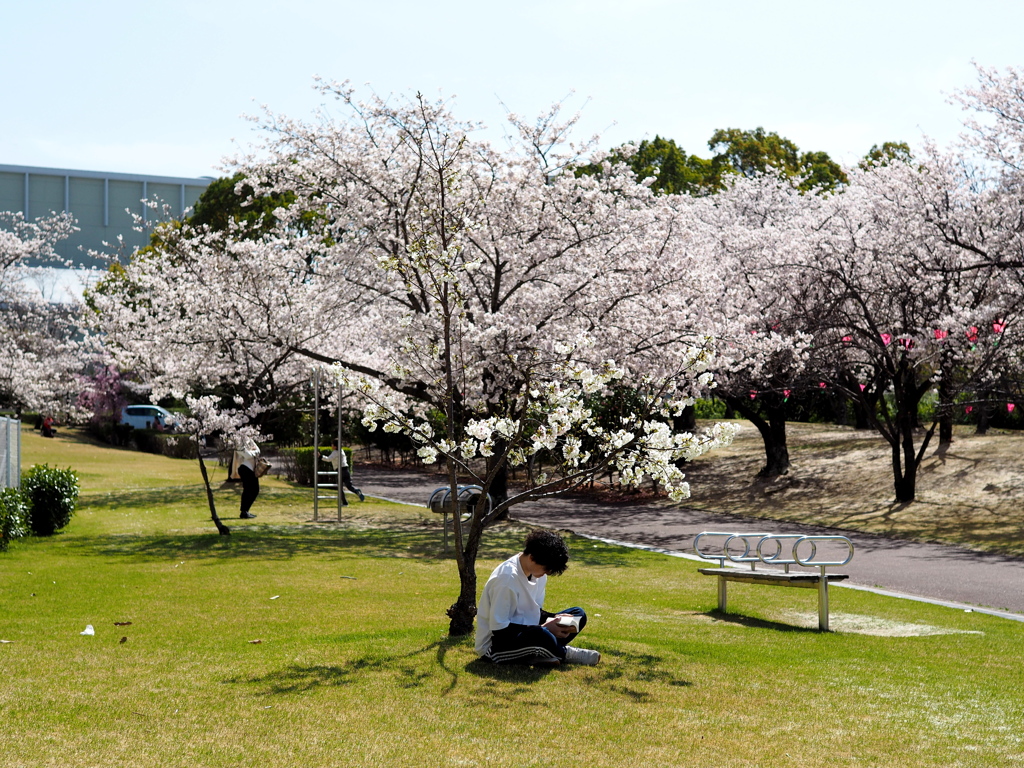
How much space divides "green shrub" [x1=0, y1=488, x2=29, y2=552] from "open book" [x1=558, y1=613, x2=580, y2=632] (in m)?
10.2

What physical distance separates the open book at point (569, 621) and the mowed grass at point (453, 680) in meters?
0.30

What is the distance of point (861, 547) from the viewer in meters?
15.8

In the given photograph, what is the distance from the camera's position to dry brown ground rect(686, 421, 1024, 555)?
58.3 feet

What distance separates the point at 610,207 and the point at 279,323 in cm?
707

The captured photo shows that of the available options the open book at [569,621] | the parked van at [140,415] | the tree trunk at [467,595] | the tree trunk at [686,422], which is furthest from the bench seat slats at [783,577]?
the parked van at [140,415]

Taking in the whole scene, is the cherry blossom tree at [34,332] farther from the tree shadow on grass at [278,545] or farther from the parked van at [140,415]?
the tree shadow on grass at [278,545]

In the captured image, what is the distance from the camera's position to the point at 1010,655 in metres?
7.46

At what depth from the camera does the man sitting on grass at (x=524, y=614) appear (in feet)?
19.9

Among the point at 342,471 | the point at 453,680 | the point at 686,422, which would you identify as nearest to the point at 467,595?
the point at 453,680

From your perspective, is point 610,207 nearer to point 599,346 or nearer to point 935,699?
point 599,346

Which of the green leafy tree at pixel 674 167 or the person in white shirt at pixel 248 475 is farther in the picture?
the green leafy tree at pixel 674 167

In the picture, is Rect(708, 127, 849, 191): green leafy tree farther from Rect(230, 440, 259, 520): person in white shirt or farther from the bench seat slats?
the bench seat slats

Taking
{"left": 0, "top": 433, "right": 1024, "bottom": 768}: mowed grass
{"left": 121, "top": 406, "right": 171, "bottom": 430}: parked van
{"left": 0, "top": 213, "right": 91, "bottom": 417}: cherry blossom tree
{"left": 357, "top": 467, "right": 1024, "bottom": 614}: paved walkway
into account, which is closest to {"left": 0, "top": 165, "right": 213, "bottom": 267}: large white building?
{"left": 0, "top": 213, "right": 91, "bottom": 417}: cherry blossom tree

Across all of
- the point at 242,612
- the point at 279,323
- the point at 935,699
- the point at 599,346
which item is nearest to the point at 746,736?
the point at 935,699
